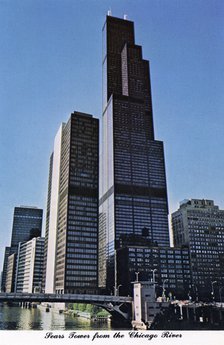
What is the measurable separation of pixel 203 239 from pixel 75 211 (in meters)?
36.7

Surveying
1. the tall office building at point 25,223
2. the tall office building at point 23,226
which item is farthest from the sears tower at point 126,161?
the tall office building at point 23,226

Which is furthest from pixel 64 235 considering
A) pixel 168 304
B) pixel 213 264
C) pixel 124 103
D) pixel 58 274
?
pixel 124 103

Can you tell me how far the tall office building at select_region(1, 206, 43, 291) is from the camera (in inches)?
6348

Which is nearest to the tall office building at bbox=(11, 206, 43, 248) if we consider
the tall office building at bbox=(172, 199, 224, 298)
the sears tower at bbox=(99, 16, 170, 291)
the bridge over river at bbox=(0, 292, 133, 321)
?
the sears tower at bbox=(99, 16, 170, 291)

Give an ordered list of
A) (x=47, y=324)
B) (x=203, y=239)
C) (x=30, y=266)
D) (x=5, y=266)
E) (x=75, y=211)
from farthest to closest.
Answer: (x=5, y=266), (x=30, y=266), (x=203, y=239), (x=75, y=211), (x=47, y=324)

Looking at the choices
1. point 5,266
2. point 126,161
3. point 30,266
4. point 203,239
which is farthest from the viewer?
point 5,266

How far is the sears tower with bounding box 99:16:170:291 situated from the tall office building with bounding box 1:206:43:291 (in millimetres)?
56673

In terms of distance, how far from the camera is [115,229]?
10100cm

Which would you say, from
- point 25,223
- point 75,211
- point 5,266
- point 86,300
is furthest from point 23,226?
point 86,300

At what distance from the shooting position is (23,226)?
535 ft

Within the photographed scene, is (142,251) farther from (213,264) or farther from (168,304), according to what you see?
(168,304)

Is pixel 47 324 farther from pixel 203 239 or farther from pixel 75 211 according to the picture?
pixel 203 239

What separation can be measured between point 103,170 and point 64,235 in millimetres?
38775

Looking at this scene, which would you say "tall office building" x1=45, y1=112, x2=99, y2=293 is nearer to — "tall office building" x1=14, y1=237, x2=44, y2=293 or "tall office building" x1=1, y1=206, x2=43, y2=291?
"tall office building" x1=14, y1=237, x2=44, y2=293
